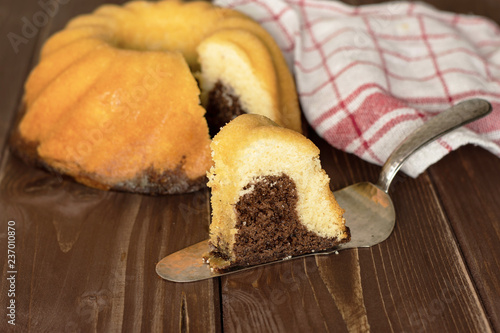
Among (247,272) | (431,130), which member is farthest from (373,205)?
(247,272)

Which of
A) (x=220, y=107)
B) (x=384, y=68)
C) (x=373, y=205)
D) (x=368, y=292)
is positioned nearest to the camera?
(x=368, y=292)

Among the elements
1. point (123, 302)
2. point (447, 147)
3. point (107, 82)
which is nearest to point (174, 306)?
point (123, 302)

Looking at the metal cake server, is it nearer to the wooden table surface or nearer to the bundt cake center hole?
the wooden table surface

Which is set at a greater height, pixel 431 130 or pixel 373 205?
pixel 431 130

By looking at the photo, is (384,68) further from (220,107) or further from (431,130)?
(220,107)

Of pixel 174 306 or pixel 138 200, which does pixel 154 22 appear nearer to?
pixel 138 200

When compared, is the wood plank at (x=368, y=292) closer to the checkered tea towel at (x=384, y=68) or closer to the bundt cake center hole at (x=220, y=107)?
the checkered tea towel at (x=384, y=68)

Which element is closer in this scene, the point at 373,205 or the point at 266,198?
the point at 266,198

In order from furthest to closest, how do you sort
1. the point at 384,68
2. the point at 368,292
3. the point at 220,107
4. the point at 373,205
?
the point at 384,68
the point at 220,107
the point at 373,205
the point at 368,292
